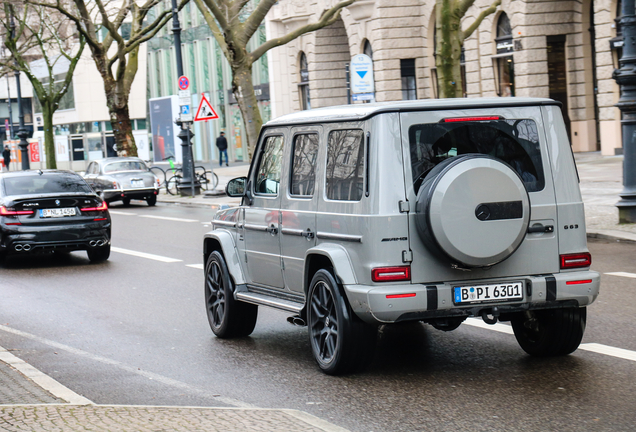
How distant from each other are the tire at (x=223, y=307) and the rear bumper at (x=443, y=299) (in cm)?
210

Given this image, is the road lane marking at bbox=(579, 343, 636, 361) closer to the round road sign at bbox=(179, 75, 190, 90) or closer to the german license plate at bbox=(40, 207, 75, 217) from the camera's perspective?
the german license plate at bbox=(40, 207, 75, 217)

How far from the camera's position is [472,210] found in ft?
20.0

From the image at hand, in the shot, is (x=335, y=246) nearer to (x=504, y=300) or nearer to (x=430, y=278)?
(x=430, y=278)

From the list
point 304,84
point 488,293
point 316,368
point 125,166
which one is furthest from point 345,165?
point 304,84

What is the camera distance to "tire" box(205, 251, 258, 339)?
8.27 meters

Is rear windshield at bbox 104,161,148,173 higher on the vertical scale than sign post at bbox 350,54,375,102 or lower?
lower

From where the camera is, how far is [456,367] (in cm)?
685

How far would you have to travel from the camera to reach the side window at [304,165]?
7070mm

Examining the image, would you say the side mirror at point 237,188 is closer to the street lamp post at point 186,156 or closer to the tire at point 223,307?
the tire at point 223,307

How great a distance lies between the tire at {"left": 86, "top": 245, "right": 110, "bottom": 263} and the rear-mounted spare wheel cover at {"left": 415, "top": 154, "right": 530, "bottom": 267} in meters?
9.80

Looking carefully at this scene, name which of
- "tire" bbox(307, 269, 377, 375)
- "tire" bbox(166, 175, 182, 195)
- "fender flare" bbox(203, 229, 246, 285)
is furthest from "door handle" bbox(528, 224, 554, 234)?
"tire" bbox(166, 175, 182, 195)

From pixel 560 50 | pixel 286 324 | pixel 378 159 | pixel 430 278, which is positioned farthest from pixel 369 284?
pixel 560 50

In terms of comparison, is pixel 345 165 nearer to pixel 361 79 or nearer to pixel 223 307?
pixel 223 307

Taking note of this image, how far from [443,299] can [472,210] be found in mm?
607
